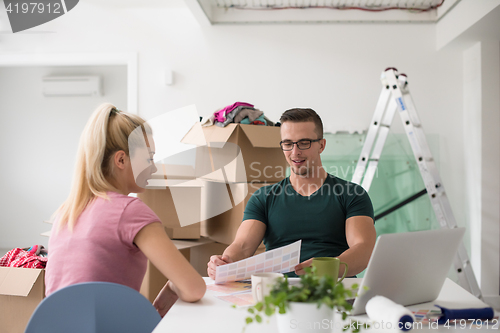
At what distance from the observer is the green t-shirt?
1526 mm

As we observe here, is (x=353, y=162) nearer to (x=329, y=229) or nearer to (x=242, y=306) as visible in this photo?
(x=329, y=229)

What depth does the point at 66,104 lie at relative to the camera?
15.2ft

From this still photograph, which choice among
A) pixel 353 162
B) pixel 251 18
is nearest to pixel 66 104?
pixel 251 18

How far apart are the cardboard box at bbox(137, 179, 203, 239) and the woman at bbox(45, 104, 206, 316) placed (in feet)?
3.83

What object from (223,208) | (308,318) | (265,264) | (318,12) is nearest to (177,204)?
(223,208)

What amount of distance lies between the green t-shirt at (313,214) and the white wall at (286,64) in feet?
4.99

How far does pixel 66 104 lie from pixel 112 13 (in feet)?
6.28

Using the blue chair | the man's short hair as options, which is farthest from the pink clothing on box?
the blue chair

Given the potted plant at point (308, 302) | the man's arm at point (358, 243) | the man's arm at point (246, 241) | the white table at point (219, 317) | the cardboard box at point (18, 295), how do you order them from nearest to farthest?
the potted plant at point (308, 302)
the white table at point (219, 317)
the man's arm at point (358, 243)
the man's arm at point (246, 241)
the cardboard box at point (18, 295)

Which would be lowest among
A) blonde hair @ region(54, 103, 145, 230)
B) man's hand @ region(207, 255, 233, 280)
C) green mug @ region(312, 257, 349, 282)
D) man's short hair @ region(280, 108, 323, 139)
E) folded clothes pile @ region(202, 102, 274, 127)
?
man's hand @ region(207, 255, 233, 280)

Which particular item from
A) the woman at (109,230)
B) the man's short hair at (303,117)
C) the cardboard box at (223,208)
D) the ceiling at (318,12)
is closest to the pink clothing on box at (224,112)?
the cardboard box at (223,208)

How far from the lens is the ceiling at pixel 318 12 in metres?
2.95

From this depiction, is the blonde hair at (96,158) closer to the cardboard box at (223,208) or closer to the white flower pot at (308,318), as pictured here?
the white flower pot at (308,318)

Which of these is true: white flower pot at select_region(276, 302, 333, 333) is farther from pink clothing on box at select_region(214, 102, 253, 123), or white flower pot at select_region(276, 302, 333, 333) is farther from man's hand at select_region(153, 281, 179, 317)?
pink clothing on box at select_region(214, 102, 253, 123)
